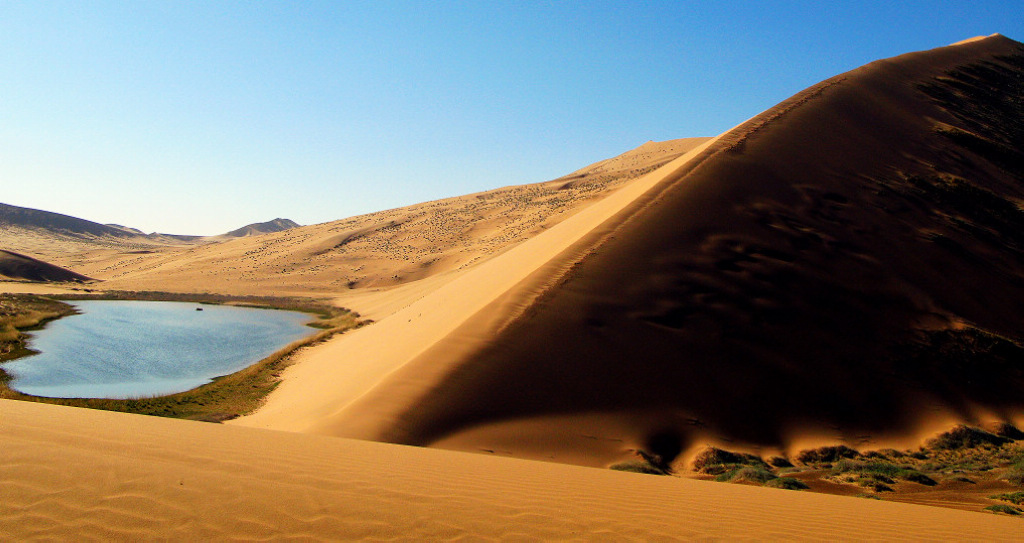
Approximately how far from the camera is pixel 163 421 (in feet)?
24.8

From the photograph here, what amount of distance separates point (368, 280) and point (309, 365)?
30848 millimetres

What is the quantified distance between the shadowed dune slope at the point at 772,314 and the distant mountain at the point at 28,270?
55498 mm

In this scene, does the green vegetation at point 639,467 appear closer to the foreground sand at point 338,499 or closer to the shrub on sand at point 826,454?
the foreground sand at point 338,499

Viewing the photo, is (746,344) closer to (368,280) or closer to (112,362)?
(112,362)

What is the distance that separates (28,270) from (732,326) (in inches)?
2434

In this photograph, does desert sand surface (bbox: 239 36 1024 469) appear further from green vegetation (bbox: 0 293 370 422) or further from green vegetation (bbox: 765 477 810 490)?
green vegetation (bbox: 765 477 810 490)

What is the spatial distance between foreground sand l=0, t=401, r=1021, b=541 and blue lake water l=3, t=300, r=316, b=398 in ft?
41.4

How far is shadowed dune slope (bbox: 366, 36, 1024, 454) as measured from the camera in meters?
10.8

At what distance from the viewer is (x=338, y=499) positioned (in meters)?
4.53

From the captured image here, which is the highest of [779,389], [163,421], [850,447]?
[163,421]

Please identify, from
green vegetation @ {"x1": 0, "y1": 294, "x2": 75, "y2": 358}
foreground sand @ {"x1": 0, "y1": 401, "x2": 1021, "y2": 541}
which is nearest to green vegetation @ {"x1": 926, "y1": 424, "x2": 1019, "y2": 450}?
foreground sand @ {"x1": 0, "y1": 401, "x2": 1021, "y2": 541}

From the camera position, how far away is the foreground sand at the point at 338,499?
389 cm

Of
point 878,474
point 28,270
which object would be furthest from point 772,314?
point 28,270

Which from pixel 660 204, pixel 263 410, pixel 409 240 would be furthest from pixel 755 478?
pixel 409 240
